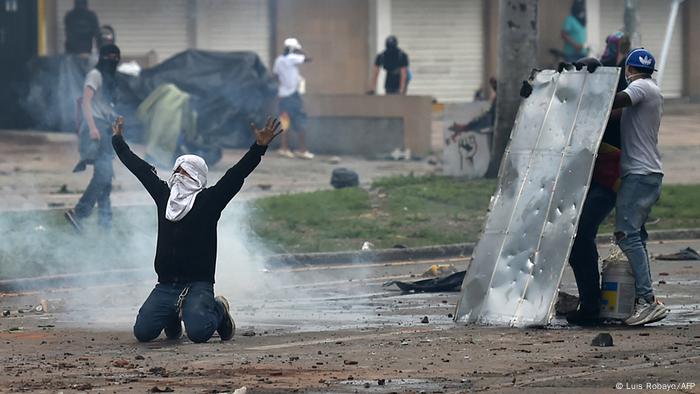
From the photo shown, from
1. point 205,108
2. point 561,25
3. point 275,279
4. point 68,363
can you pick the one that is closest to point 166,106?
point 205,108

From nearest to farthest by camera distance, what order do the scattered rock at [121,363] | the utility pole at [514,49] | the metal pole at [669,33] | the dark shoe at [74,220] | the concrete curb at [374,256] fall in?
1. the scattered rock at [121,363]
2. the concrete curb at [374,256]
3. the dark shoe at [74,220]
4. the utility pole at [514,49]
5. the metal pole at [669,33]

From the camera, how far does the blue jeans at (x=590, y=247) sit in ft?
31.0

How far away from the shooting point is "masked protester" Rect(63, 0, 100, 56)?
81.0 feet

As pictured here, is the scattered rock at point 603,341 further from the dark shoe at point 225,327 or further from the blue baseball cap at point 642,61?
the dark shoe at point 225,327

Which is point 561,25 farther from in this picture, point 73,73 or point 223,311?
point 223,311

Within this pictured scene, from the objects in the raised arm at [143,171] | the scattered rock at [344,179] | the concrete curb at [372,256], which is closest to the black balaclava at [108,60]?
the concrete curb at [372,256]

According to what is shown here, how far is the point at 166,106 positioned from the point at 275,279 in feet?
27.3

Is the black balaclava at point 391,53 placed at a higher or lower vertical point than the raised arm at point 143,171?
lower

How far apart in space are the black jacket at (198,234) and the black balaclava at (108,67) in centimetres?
533

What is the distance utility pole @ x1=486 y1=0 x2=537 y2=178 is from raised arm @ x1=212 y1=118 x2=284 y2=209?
857 centimetres

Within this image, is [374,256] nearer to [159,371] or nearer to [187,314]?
[187,314]

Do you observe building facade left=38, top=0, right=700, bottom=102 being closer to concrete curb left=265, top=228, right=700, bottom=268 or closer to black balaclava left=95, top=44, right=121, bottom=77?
black balaclava left=95, top=44, right=121, bottom=77

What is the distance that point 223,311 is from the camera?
9.22 metres

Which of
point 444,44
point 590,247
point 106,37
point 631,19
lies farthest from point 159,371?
point 444,44
